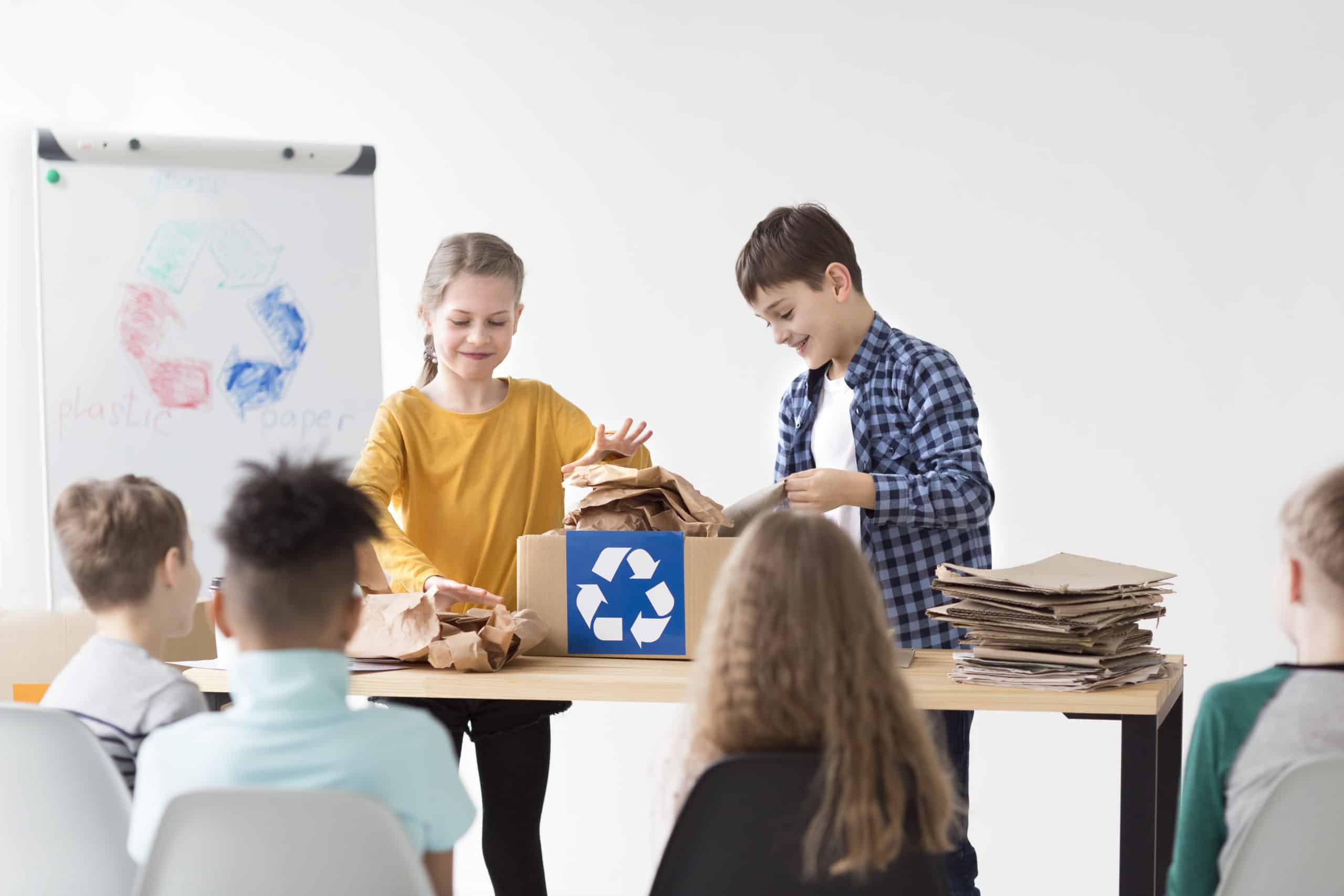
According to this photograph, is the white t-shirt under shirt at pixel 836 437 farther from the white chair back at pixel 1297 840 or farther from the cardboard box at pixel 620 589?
the white chair back at pixel 1297 840

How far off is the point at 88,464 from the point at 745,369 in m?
1.75

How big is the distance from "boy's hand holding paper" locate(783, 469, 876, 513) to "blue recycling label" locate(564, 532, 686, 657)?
0.72 ft

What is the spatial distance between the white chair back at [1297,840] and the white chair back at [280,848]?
0.76m

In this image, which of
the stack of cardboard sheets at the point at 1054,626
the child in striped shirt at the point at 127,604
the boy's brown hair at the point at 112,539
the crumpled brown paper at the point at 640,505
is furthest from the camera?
the crumpled brown paper at the point at 640,505

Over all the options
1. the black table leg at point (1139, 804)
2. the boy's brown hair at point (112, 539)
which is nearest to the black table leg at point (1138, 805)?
the black table leg at point (1139, 804)

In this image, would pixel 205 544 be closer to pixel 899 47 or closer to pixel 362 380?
pixel 362 380

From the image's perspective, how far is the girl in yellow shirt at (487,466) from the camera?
6.67 feet

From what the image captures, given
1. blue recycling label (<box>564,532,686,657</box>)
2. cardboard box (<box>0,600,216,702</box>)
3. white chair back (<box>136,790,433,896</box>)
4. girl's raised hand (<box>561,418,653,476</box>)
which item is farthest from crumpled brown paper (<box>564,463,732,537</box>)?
cardboard box (<box>0,600,216,702</box>)

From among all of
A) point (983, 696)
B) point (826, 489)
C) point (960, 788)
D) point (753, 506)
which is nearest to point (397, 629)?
point (753, 506)

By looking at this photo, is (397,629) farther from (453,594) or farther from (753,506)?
(753,506)

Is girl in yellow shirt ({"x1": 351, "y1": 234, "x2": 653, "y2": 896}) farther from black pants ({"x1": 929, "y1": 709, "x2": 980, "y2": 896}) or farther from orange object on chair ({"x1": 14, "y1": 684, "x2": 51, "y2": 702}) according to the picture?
orange object on chair ({"x1": 14, "y1": 684, "x2": 51, "y2": 702})

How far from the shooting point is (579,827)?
3506mm

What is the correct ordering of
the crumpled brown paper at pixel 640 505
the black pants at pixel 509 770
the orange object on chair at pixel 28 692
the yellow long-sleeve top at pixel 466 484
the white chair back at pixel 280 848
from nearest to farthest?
the white chair back at pixel 280 848, the crumpled brown paper at pixel 640 505, the black pants at pixel 509 770, the yellow long-sleeve top at pixel 466 484, the orange object on chair at pixel 28 692

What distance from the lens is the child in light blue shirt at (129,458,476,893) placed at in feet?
3.67
